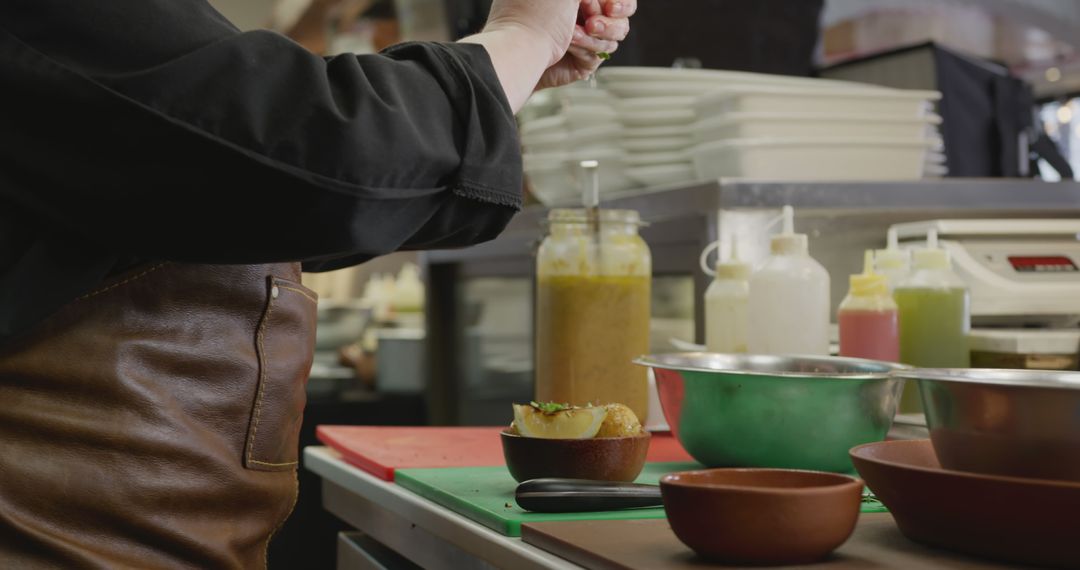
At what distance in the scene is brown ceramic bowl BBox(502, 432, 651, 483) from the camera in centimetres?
111

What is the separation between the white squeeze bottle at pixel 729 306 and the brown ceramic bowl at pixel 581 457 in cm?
56

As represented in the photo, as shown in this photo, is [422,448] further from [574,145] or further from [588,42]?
[574,145]

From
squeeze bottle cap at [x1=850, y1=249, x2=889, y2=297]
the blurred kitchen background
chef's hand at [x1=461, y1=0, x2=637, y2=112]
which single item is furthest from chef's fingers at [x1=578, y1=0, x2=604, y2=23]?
squeeze bottle cap at [x1=850, y1=249, x2=889, y2=297]

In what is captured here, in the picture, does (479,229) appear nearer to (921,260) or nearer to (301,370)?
(301,370)

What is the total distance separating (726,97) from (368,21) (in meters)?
3.80

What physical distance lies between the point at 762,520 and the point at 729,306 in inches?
36.3

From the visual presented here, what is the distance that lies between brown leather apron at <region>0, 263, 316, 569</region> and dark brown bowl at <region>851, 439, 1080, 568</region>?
55 cm

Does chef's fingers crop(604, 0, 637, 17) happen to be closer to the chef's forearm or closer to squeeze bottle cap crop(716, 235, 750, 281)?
the chef's forearm

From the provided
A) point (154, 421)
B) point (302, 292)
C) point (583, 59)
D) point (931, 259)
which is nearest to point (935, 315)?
point (931, 259)

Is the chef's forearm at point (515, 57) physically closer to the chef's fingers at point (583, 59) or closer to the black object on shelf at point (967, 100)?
the chef's fingers at point (583, 59)

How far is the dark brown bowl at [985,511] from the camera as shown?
0.76m

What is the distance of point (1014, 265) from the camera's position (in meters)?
1.84

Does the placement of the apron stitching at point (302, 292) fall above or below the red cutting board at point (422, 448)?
above

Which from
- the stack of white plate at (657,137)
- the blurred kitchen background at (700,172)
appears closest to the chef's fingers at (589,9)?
the blurred kitchen background at (700,172)
